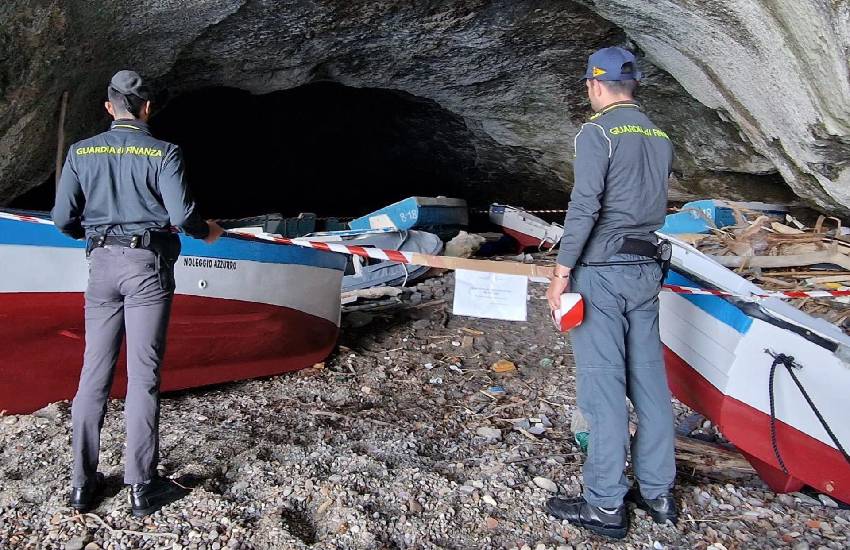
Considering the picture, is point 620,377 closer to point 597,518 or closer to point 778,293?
point 597,518

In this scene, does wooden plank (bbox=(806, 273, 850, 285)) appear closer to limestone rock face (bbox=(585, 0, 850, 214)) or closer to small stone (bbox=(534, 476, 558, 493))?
limestone rock face (bbox=(585, 0, 850, 214))

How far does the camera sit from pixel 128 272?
2.60 m

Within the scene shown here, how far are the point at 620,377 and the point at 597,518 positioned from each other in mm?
594

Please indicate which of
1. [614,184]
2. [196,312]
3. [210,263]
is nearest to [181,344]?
[196,312]

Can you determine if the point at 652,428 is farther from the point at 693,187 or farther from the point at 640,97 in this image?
the point at 693,187

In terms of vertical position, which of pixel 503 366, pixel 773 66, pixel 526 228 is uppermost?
pixel 773 66

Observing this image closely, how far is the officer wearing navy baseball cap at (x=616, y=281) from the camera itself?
256 centimetres

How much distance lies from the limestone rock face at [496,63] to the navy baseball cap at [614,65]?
1.20 m

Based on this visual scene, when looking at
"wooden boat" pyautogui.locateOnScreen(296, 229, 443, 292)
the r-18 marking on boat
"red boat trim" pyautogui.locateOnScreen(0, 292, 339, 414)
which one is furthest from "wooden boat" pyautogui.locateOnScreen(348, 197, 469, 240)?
the r-18 marking on boat

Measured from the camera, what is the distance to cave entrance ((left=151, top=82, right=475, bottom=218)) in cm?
1061

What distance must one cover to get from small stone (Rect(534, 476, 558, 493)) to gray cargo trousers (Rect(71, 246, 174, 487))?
5.75ft

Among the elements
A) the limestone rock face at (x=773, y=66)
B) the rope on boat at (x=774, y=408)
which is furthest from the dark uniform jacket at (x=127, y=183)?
the limestone rock face at (x=773, y=66)

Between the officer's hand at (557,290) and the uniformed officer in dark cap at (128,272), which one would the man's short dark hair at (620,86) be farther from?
the uniformed officer in dark cap at (128,272)

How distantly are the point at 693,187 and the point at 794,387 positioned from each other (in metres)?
5.62
